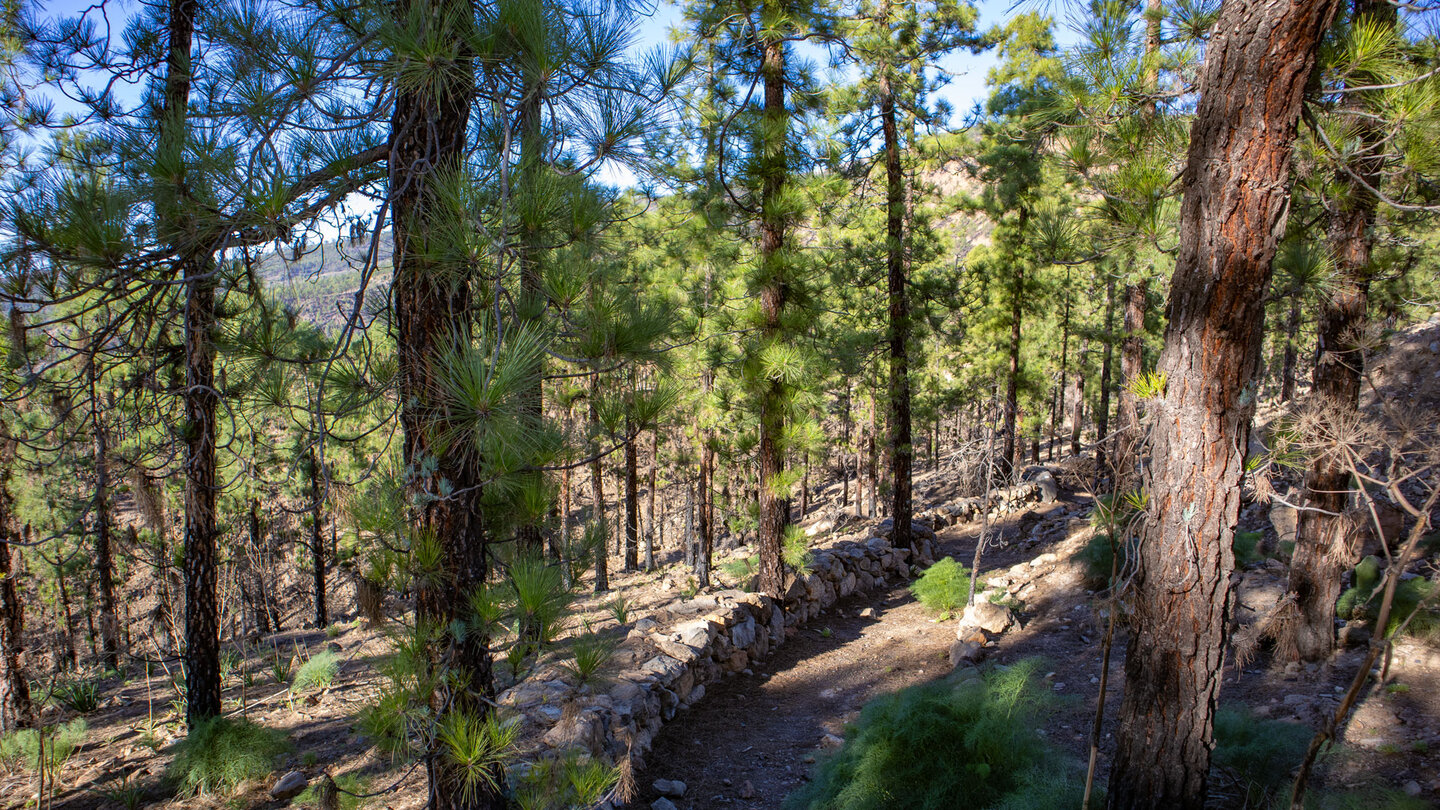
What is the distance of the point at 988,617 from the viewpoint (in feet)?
25.8

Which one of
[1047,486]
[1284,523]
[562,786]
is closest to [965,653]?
[562,786]

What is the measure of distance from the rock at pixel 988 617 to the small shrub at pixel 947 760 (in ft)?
12.7

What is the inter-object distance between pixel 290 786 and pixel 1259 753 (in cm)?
581

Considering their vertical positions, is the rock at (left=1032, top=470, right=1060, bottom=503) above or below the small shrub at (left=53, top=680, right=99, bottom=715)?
below

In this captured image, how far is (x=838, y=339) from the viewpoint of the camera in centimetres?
930

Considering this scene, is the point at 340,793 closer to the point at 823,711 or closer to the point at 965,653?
the point at 823,711

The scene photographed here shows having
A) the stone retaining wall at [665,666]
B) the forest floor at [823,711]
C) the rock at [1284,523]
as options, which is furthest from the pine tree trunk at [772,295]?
the rock at [1284,523]

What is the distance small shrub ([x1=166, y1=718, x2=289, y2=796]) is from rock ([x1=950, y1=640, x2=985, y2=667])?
6106mm

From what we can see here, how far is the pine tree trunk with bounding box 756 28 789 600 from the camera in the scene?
24.0 ft

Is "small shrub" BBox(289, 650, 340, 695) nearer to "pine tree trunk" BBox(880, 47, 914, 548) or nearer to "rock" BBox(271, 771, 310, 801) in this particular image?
"rock" BBox(271, 771, 310, 801)

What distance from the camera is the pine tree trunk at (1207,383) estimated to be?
2.75 meters

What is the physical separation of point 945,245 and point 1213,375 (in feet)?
48.2

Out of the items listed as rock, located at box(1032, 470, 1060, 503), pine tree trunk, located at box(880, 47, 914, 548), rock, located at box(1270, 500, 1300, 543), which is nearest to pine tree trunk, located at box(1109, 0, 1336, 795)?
pine tree trunk, located at box(880, 47, 914, 548)

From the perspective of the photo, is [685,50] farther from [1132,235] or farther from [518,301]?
[1132,235]
